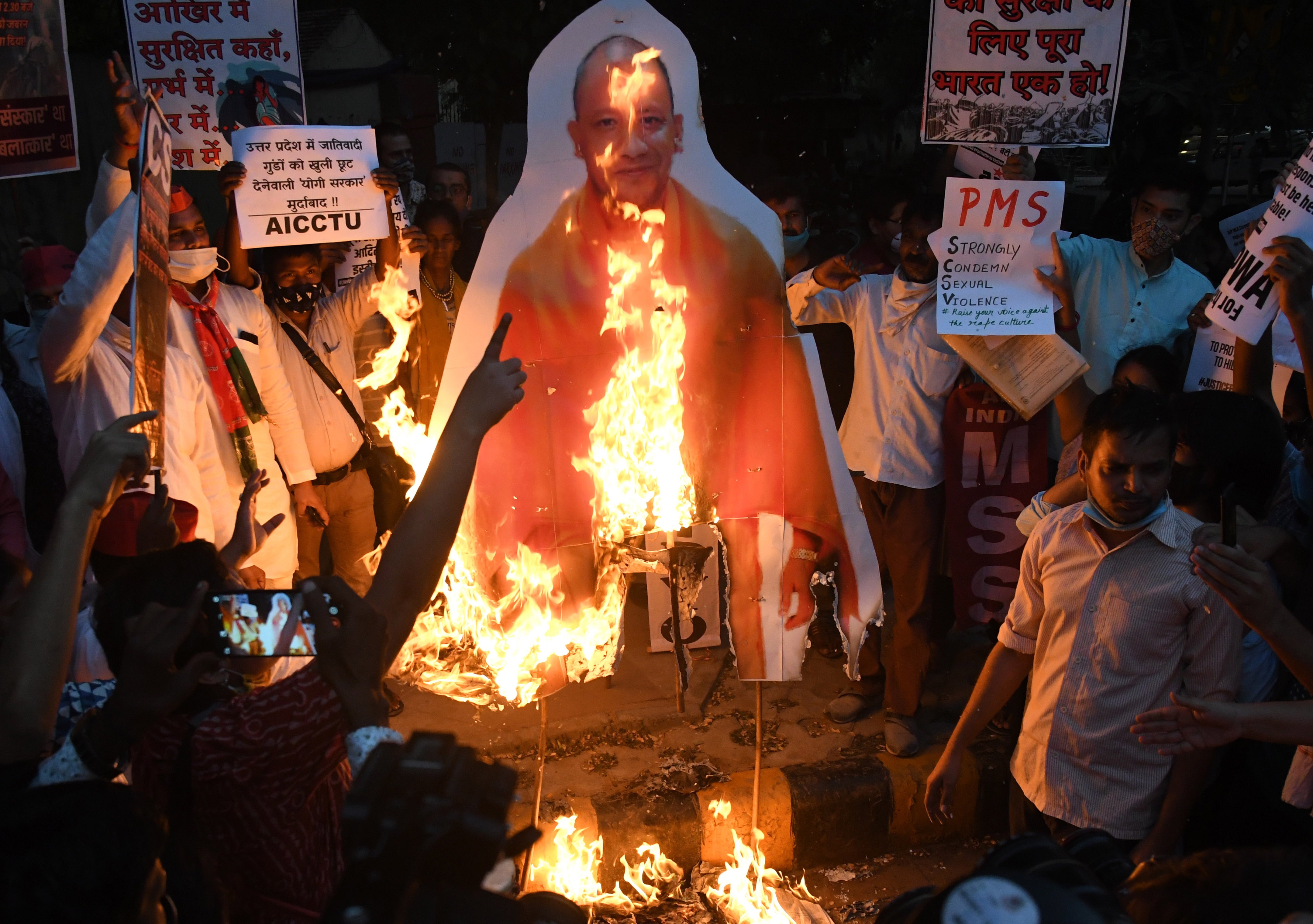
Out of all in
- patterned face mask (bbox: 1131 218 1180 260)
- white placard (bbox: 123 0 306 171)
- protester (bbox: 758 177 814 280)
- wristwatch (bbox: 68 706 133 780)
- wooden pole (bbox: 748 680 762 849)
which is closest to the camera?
wristwatch (bbox: 68 706 133 780)

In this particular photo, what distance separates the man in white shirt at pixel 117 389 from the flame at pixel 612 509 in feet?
2.41

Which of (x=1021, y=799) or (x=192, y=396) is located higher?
(x=192, y=396)

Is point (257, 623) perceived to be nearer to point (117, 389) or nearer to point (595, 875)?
point (117, 389)

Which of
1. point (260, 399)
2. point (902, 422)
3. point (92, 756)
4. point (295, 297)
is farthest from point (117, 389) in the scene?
point (902, 422)

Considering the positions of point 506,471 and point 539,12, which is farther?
point 539,12

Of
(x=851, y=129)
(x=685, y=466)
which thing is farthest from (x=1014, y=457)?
(x=851, y=129)

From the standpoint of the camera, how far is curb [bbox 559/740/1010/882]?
3.50 m

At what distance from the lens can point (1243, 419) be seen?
8.27ft

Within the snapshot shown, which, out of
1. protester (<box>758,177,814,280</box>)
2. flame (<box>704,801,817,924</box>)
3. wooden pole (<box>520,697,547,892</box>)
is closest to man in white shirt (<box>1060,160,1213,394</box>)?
protester (<box>758,177,814,280</box>)

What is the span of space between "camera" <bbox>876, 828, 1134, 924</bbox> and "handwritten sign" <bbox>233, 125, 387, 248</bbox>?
3.01 meters

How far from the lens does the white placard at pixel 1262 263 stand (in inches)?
118

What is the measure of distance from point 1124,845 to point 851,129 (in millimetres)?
15109

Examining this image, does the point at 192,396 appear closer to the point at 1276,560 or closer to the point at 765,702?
the point at 765,702

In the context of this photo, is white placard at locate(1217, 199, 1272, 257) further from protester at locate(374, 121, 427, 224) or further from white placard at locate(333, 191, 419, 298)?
protester at locate(374, 121, 427, 224)
